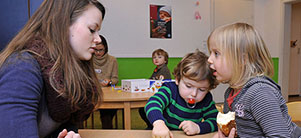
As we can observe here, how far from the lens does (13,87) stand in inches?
21.6

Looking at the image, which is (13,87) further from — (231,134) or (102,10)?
(231,134)

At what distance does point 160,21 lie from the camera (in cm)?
431

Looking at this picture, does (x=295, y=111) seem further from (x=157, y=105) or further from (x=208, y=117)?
(x=157, y=105)

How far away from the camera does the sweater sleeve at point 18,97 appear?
0.53 m

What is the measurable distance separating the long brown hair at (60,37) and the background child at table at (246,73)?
1.86 ft

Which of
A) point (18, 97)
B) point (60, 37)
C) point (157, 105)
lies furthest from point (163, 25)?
point (18, 97)

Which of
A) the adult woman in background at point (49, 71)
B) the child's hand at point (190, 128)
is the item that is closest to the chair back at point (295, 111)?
the child's hand at point (190, 128)

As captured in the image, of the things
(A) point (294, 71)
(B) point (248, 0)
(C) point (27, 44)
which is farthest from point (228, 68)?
(A) point (294, 71)

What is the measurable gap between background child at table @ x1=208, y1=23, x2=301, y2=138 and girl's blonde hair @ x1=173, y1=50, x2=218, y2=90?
0.12 m

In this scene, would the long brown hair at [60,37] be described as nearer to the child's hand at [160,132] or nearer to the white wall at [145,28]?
the child's hand at [160,132]

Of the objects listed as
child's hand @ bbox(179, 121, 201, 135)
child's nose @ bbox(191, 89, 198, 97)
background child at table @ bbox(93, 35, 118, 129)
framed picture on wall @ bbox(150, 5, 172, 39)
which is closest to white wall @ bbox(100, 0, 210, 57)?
framed picture on wall @ bbox(150, 5, 172, 39)

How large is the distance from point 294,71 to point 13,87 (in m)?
6.93

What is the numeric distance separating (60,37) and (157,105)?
57 cm

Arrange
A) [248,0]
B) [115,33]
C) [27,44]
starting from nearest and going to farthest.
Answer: [27,44], [115,33], [248,0]
